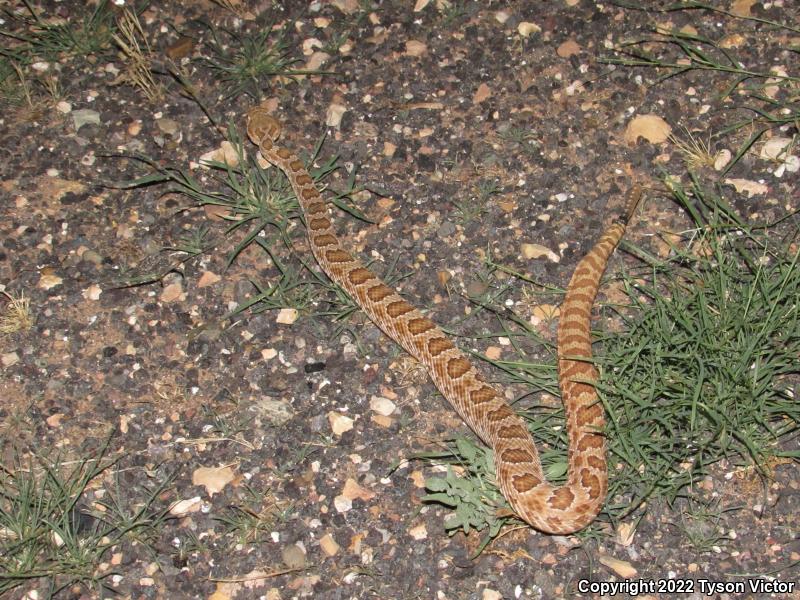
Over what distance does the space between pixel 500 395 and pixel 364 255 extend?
1708mm

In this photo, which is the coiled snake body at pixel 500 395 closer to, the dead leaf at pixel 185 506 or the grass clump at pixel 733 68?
the grass clump at pixel 733 68

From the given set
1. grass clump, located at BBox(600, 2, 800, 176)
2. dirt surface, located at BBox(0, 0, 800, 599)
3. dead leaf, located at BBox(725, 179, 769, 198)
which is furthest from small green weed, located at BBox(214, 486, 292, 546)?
grass clump, located at BBox(600, 2, 800, 176)

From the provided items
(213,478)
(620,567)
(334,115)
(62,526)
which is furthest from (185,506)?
(334,115)

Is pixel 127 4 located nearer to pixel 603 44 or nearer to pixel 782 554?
pixel 603 44

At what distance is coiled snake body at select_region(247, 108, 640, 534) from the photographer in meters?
4.94

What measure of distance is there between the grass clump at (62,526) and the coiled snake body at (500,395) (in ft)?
6.73

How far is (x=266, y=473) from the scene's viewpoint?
5.46m

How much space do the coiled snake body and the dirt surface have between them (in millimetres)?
236

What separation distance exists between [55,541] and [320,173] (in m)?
3.52

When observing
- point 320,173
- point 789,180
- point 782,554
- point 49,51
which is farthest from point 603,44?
point 49,51

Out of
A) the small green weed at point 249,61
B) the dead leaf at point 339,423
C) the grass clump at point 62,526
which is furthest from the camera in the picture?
the small green weed at point 249,61

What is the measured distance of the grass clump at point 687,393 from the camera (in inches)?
200

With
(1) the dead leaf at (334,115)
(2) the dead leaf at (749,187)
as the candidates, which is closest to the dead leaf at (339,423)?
(1) the dead leaf at (334,115)

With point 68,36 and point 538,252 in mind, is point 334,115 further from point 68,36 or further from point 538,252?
point 68,36
